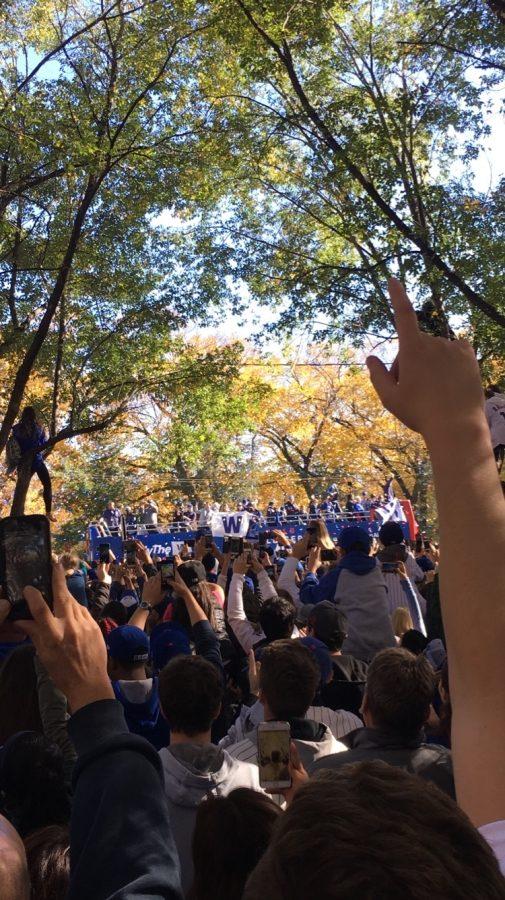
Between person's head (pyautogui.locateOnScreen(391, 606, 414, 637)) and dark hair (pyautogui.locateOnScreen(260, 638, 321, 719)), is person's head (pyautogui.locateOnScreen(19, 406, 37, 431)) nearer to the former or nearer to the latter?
person's head (pyautogui.locateOnScreen(391, 606, 414, 637))

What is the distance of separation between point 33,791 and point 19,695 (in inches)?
41.1

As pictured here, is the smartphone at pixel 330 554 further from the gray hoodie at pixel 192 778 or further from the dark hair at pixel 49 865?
the dark hair at pixel 49 865

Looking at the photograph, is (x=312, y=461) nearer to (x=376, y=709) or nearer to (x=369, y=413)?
(x=369, y=413)

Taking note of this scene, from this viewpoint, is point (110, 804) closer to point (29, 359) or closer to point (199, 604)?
point (199, 604)

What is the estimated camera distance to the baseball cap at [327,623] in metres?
5.41

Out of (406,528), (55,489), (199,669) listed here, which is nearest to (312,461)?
(55,489)

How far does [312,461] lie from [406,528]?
19777mm

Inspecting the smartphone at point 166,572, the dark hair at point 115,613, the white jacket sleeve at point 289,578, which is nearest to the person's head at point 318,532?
the white jacket sleeve at point 289,578

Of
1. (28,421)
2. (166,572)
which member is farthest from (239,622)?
(28,421)

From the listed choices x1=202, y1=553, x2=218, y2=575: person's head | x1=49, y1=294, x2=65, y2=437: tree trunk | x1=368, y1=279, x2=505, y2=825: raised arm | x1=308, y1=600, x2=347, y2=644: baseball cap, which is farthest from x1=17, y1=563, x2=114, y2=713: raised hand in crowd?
x1=49, y1=294, x2=65, y2=437: tree trunk

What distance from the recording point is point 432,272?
10.9 meters

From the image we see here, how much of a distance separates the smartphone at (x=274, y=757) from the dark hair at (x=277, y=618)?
11.5 feet

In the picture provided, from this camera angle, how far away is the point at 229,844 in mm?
2072

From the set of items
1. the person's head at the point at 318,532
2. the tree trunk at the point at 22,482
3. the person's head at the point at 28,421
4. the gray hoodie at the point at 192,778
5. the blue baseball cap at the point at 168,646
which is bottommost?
the gray hoodie at the point at 192,778
